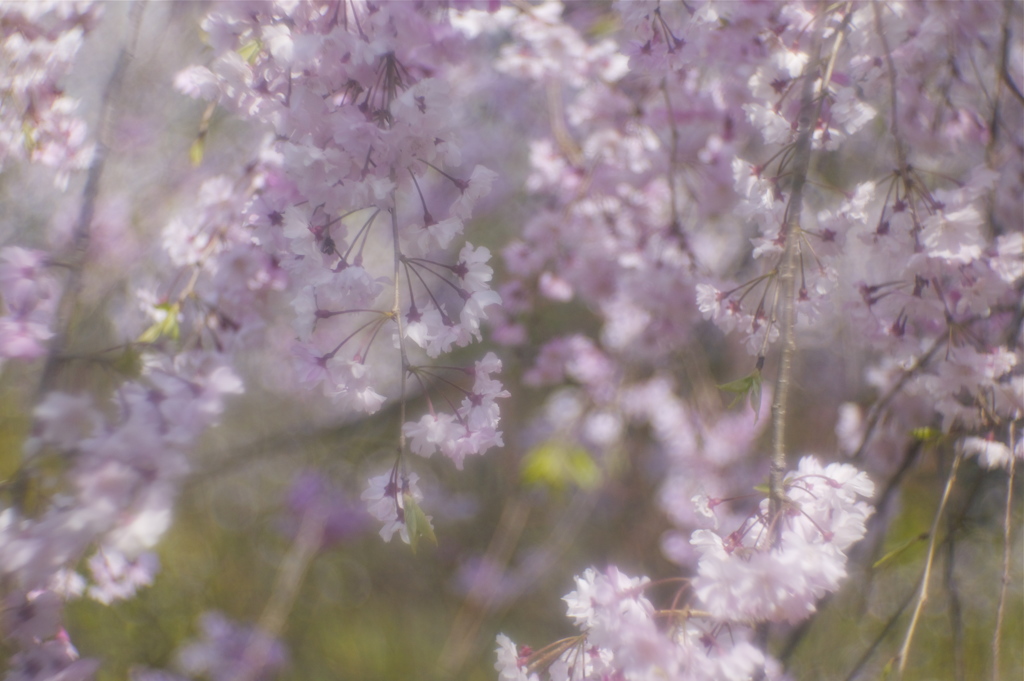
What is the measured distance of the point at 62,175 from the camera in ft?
5.01

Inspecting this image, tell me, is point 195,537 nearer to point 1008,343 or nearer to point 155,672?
point 155,672

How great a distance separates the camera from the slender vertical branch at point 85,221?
3.26ft

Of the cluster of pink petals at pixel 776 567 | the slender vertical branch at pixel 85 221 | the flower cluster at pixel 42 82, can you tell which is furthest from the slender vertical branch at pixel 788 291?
the flower cluster at pixel 42 82

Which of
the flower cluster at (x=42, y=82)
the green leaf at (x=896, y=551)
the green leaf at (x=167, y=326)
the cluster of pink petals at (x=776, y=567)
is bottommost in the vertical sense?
the green leaf at (x=167, y=326)

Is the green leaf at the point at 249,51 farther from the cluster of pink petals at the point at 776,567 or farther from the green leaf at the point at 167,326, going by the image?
the cluster of pink petals at the point at 776,567

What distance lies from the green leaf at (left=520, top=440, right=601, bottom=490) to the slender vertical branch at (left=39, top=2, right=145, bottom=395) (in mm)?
1191

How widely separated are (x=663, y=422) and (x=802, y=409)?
193 cm

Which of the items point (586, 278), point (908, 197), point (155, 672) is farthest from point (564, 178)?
point (155, 672)

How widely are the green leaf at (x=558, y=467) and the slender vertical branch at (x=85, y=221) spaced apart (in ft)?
3.91

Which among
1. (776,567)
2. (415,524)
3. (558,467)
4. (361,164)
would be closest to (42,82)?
(361,164)

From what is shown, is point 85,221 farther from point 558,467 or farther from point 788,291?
point 558,467

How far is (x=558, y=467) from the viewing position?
6.12 ft

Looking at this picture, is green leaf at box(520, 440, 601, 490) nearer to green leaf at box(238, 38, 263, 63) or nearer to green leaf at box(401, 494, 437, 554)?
green leaf at box(401, 494, 437, 554)

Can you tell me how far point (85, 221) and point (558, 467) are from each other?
4.30 feet
